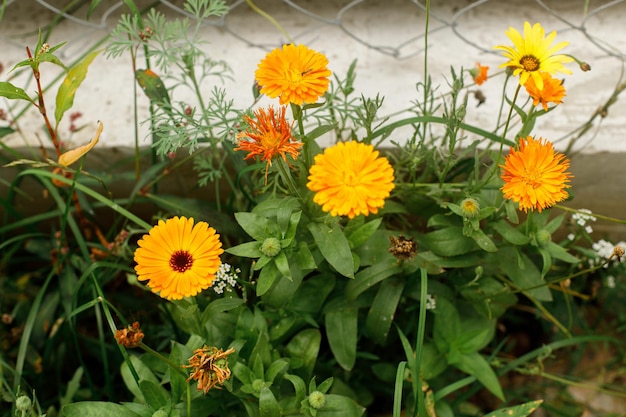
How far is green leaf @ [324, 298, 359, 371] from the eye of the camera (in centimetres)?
97

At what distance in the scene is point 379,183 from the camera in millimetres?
716

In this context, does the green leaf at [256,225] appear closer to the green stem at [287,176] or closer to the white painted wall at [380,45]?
the green stem at [287,176]

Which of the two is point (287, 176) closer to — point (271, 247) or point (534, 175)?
point (271, 247)

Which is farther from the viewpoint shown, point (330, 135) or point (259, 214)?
point (330, 135)

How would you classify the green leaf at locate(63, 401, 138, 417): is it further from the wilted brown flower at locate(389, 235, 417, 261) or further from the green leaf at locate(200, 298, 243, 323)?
the wilted brown flower at locate(389, 235, 417, 261)

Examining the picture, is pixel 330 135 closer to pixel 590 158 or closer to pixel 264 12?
pixel 264 12

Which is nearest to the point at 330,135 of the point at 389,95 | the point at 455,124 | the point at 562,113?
the point at 389,95

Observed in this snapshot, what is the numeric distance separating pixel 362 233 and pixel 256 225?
6.1 inches

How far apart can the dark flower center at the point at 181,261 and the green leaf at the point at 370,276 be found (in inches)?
11.6

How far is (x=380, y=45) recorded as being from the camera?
1307 mm

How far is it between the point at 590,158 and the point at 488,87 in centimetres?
24

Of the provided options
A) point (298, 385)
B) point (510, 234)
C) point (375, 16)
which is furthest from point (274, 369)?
point (375, 16)

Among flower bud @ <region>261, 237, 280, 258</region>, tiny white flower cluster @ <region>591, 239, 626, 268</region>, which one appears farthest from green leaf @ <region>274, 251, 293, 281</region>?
tiny white flower cluster @ <region>591, 239, 626, 268</region>

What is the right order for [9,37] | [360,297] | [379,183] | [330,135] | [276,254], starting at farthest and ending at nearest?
1. [9,37]
2. [330,135]
3. [360,297]
4. [276,254]
5. [379,183]
